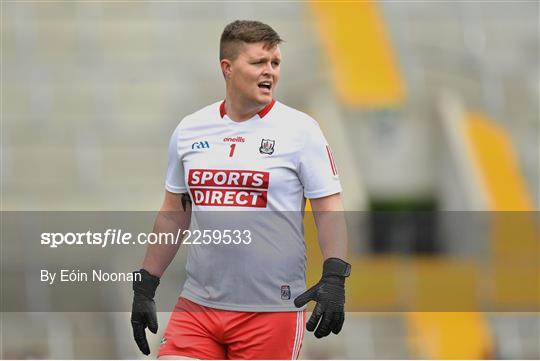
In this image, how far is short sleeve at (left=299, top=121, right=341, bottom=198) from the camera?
3.34 meters

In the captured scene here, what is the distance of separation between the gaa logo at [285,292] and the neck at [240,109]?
604 millimetres

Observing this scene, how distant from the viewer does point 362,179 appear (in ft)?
25.4

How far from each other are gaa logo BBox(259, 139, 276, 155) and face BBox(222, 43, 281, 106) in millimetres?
135

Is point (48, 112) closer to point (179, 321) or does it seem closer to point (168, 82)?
point (168, 82)

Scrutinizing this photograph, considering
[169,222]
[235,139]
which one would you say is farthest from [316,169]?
[169,222]

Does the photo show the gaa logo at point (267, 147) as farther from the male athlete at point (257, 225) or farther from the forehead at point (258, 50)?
the forehead at point (258, 50)

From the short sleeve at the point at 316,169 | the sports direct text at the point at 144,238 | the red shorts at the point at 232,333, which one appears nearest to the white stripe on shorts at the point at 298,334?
the red shorts at the point at 232,333

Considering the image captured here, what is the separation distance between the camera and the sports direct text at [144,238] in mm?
3344

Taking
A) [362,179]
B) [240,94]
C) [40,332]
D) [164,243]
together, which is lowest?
[40,332]

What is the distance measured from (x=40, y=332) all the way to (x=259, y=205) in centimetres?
367

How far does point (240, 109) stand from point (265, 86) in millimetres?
133

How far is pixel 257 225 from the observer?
338 cm

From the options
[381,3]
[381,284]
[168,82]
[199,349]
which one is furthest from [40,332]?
[381,3]

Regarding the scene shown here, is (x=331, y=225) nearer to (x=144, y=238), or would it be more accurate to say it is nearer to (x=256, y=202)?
(x=256, y=202)
